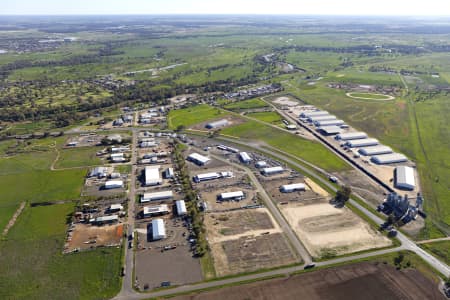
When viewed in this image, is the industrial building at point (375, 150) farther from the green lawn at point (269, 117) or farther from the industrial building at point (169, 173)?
the industrial building at point (169, 173)

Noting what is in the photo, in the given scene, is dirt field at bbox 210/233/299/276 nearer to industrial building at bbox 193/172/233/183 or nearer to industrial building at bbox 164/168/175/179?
industrial building at bbox 193/172/233/183

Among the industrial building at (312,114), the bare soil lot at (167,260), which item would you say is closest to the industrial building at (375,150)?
the industrial building at (312,114)

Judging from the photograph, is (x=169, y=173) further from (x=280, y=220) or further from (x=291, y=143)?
(x=291, y=143)

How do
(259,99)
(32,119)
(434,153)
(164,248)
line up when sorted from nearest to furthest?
1. (164,248)
2. (434,153)
3. (32,119)
4. (259,99)

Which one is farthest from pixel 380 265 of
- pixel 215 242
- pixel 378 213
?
pixel 215 242

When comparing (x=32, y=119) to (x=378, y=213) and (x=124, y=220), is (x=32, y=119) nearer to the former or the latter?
(x=124, y=220)

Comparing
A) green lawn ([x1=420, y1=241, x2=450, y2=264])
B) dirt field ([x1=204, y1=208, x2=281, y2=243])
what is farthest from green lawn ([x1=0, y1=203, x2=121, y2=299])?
green lawn ([x1=420, y1=241, x2=450, y2=264])

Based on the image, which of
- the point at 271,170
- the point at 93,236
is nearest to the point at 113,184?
the point at 93,236
